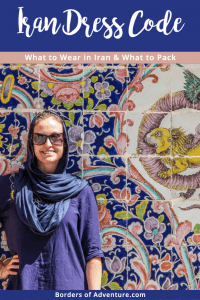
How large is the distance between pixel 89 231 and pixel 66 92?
3.06 feet

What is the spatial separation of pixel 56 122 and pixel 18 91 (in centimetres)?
42

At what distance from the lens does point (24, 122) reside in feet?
11.3

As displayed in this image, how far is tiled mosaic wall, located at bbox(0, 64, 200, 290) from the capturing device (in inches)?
135

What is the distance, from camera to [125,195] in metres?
3.45

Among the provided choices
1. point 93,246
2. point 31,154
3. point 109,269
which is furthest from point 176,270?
point 31,154

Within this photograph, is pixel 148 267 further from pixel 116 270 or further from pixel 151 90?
pixel 151 90

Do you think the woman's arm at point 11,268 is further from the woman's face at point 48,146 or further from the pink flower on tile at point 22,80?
the pink flower on tile at point 22,80

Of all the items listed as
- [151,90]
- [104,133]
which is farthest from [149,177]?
[151,90]

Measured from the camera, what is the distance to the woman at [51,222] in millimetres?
3129

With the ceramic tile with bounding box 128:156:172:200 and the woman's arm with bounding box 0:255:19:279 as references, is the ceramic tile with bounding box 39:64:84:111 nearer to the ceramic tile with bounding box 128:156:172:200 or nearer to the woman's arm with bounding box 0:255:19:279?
the ceramic tile with bounding box 128:156:172:200

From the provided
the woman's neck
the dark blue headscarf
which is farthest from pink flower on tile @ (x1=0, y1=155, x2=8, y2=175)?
the woman's neck

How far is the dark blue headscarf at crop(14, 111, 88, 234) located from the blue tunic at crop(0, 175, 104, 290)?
0.21 feet

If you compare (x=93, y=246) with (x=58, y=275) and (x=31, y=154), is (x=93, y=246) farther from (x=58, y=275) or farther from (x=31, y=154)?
(x=31, y=154)

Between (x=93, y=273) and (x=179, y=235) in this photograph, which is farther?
(x=179, y=235)
